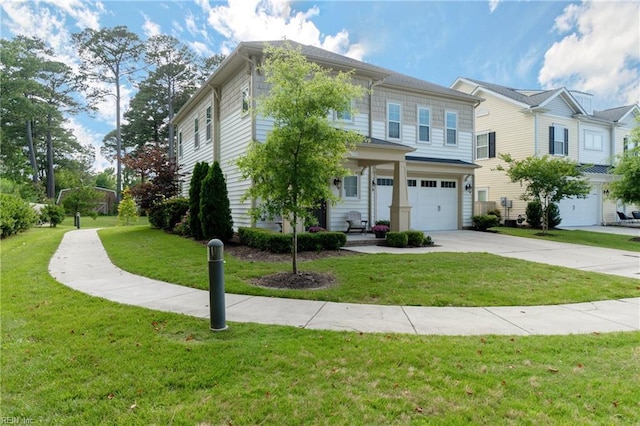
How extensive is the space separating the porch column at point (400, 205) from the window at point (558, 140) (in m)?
13.1

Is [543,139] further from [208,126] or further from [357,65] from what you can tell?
[208,126]

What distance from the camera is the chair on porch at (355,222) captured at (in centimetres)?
1338

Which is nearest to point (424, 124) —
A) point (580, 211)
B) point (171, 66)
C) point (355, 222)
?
point (355, 222)

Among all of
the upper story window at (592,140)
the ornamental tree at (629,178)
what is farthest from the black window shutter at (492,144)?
the ornamental tree at (629,178)

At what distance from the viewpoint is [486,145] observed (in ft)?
72.3

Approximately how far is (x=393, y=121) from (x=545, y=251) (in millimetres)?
7600

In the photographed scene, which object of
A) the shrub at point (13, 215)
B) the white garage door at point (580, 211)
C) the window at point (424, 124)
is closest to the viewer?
the shrub at point (13, 215)

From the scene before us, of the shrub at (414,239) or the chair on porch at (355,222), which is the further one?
the chair on porch at (355,222)

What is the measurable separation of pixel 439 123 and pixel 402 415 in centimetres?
1569

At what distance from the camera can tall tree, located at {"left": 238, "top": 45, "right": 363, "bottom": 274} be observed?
6223 millimetres

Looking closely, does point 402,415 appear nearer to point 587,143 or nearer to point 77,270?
point 77,270

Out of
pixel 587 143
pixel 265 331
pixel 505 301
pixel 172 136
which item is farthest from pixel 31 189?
pixel 587 143

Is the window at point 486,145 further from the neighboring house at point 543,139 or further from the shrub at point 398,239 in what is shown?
the shrub at point 398,239

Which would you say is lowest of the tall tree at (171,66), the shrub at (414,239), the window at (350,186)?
the shrub at (414,239)
